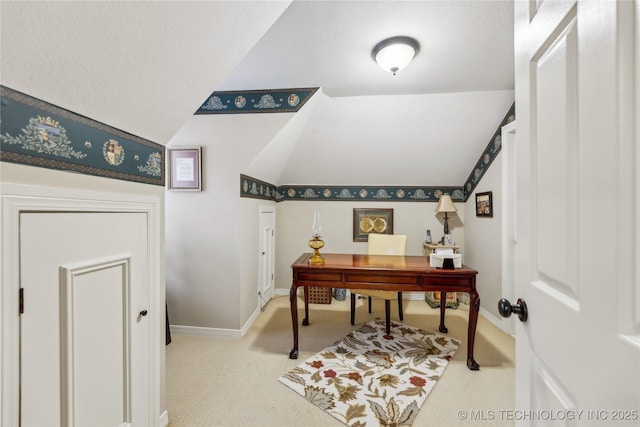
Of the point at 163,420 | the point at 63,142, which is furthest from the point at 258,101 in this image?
the point at 163,420

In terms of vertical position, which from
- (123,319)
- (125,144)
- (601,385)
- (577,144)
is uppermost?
(125,144)

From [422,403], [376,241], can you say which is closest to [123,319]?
[422,403]

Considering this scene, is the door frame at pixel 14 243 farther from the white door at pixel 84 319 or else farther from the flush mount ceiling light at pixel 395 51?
the flush mount ceiling light at pixel 395 51

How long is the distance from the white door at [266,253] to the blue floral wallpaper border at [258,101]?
119 centimetres

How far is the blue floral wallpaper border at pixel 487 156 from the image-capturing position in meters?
2.87

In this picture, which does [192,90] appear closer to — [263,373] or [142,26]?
[142,26]

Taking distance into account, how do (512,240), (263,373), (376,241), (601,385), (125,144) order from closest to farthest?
1. (601,385)
2. (125,144)
3. (263,373)
4. (512,240)
5. (376,241)

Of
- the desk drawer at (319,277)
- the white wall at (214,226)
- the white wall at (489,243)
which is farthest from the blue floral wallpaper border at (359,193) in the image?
the desk drawer at (319,277)

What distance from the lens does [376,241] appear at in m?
3.24

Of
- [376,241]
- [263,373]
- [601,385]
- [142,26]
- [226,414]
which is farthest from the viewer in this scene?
[376,241]

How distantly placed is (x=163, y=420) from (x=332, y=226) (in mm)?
2957

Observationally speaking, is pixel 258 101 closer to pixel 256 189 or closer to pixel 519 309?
pixel 256 189

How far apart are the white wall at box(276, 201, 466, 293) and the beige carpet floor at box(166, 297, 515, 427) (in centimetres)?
112

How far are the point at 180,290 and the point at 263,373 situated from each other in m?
1.30
